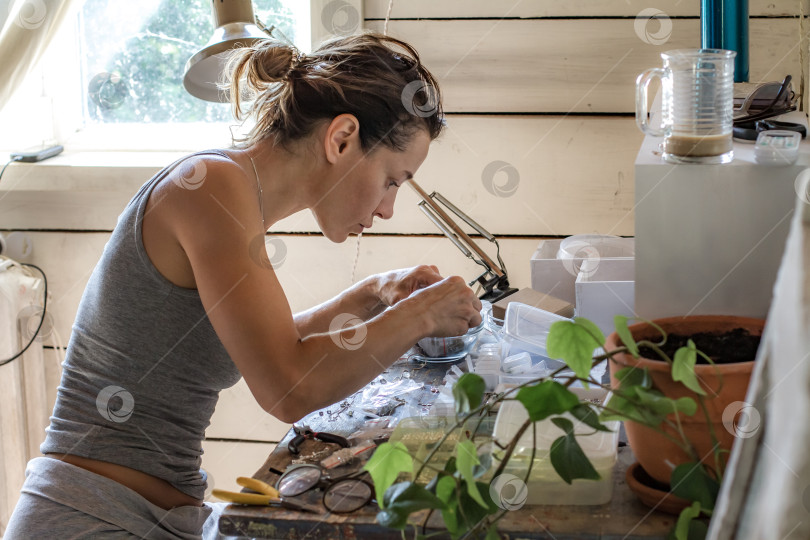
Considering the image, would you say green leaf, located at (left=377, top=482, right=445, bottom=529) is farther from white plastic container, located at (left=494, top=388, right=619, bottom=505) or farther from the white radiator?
the white radiator

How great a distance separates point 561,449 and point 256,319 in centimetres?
46

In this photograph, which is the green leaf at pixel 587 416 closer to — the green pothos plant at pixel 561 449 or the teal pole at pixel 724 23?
the green pothos plant at pixel 561 449

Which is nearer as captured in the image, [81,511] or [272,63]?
[81,511]

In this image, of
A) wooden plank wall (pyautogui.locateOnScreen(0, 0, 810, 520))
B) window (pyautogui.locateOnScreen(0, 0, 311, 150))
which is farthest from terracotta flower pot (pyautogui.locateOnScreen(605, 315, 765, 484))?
window (pyautogui.locateOnScreen(0, 0, 311, 150))

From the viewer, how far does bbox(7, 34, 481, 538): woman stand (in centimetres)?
106

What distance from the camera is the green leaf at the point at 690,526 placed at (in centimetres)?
65

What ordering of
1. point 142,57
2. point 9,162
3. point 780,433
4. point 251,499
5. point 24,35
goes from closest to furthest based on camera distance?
point 780,433 < point 251,499 < point 24,35 < point 9,162 < point 142,57

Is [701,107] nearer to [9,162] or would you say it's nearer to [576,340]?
[576,340]

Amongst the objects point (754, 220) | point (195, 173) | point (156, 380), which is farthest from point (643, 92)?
point (156, 380)

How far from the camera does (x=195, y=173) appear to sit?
1120 millimetres

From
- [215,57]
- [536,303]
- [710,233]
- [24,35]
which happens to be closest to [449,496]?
[710,233]

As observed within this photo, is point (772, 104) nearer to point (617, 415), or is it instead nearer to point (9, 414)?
point (617, 415)

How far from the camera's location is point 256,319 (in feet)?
3.39

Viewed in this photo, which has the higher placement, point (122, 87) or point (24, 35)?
point (24, 35)
